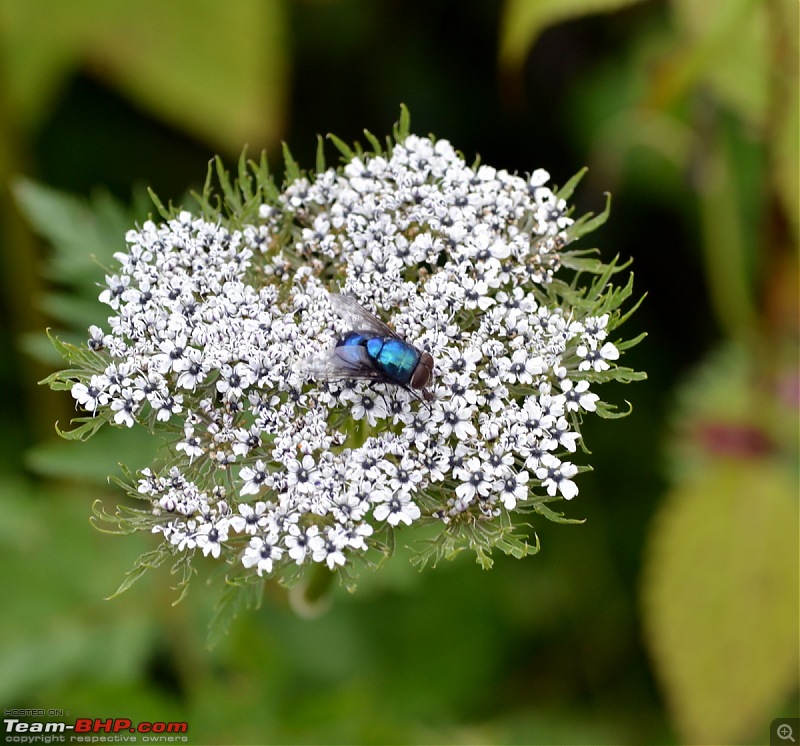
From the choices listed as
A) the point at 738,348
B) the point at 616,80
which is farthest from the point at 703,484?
the point at 616,80

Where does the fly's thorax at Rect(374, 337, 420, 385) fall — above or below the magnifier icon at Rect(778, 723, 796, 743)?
above

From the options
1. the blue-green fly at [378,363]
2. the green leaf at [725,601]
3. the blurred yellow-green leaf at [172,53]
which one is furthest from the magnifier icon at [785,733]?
the blurred yellow-green leaf at [172,53]

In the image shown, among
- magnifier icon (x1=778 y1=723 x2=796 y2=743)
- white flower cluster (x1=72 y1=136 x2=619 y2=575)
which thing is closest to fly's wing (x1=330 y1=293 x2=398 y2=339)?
white flower cluster (x1=72 y1=136 x2=619 y2=575)

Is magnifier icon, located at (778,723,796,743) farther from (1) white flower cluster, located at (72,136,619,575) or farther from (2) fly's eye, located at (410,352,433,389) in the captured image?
(2) fly's eye, located at (410,352,433,389)

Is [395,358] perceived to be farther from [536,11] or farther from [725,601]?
[725,601]

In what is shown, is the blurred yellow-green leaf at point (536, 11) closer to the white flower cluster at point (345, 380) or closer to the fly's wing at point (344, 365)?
the white flower cluster at point (345, 380)

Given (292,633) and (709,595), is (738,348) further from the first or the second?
(292,633)
